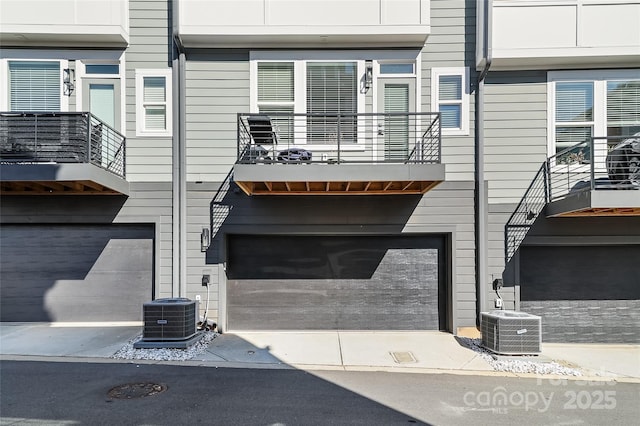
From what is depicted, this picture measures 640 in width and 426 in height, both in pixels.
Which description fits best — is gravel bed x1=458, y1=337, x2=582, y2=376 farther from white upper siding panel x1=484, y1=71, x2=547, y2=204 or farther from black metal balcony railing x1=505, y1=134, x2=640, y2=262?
white upper siding panel x1=484, y1=71, x2=547, y2=204

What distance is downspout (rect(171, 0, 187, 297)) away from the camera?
22.9 ft

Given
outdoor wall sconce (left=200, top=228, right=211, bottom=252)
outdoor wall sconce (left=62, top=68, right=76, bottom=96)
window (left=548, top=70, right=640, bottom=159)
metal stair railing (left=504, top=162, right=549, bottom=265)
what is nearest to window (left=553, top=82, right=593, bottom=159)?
window (left=548, top=70, right=640, bottom=159)

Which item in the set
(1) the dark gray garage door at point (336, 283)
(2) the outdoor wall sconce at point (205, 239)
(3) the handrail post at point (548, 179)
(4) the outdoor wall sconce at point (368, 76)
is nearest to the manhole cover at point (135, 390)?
(1) the dark gray garage door at point (336, 283)

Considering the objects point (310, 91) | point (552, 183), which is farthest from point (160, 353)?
point (552, 183)

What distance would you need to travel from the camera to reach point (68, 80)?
705 centimetres

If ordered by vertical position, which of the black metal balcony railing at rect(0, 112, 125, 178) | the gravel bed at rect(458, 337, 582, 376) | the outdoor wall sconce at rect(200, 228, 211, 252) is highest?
the black metal balcony railing at rect(0, 112, 125, 178)

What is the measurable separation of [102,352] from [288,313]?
3219mm

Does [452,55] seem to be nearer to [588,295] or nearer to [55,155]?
[588,295]

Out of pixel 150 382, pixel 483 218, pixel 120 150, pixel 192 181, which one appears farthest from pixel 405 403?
pixel 120 150

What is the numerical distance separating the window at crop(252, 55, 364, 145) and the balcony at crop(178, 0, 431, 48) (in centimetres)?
51

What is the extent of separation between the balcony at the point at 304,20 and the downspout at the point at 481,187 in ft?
3.63

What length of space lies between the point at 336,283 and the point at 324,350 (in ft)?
4.82

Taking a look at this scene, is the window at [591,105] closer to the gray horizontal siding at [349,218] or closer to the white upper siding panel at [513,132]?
the white upper siding panel at [513,132]

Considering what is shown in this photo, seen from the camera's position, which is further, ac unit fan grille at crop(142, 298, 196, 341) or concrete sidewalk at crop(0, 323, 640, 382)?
ac unit fan grille at crop(142, 298, 196, 341)
